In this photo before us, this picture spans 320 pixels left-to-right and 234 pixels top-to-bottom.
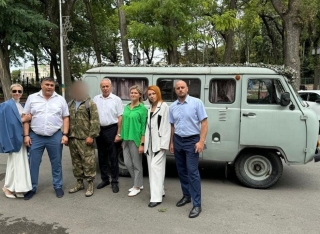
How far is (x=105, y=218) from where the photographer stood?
4176mm

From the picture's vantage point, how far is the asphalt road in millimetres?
3877

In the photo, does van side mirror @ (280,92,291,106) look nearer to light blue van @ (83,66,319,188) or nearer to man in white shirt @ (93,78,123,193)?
light blue van @ (83,66,319,188)

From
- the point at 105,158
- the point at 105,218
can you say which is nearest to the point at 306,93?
the point at 105,158

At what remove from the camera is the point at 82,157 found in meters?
4.98

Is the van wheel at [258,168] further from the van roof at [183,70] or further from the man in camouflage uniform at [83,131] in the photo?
the man in camouflage uniform at [83,131]

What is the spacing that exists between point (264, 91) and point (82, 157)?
3188mm

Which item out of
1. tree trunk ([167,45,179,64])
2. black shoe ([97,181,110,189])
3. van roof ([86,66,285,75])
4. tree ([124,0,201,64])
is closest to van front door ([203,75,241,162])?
van roof ([86,66,285,75])

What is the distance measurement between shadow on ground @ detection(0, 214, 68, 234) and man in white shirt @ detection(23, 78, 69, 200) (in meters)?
0.86

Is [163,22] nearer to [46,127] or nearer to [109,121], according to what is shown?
[109,121]

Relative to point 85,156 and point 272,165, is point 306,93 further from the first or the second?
point 85,156

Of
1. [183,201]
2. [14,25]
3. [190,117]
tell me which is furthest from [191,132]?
[14,25]

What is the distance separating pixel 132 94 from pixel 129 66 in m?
1.44

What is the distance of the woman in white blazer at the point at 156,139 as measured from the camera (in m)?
4.45

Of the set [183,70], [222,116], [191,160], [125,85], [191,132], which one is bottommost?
[191,160]
